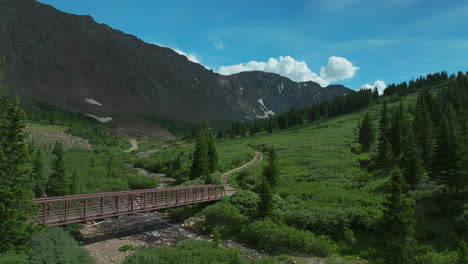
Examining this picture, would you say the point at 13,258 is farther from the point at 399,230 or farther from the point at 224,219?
the point at 399,230

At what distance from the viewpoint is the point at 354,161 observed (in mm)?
52438

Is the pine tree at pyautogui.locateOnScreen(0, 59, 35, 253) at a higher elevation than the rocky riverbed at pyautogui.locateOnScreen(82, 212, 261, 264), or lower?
higher

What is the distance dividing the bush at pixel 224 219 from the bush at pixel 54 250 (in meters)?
12.1

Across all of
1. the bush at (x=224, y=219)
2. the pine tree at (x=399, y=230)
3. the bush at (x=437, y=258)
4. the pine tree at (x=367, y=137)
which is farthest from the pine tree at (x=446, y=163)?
the pine tree at (x=367, y=137)

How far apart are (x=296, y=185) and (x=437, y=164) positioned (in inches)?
629

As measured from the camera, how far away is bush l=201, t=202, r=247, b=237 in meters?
29.0

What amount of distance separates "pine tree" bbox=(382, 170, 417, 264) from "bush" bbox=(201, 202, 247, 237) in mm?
13014

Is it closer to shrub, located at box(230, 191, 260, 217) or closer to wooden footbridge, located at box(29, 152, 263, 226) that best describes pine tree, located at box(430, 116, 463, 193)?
shrub, located at box(230, 191, 260, 217)

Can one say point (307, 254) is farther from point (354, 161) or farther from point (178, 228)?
point (354, 161)

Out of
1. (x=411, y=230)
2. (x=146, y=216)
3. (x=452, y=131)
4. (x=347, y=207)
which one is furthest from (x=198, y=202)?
(x=452, y=131)

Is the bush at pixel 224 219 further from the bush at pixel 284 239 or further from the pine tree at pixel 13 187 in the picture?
the pine tree at pixel 13 187

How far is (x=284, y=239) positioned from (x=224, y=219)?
745 centimetres

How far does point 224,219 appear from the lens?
30.6 m

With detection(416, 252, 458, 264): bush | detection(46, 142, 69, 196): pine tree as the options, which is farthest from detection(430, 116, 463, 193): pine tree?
detection(46, 142, 69, 196): pine tree
